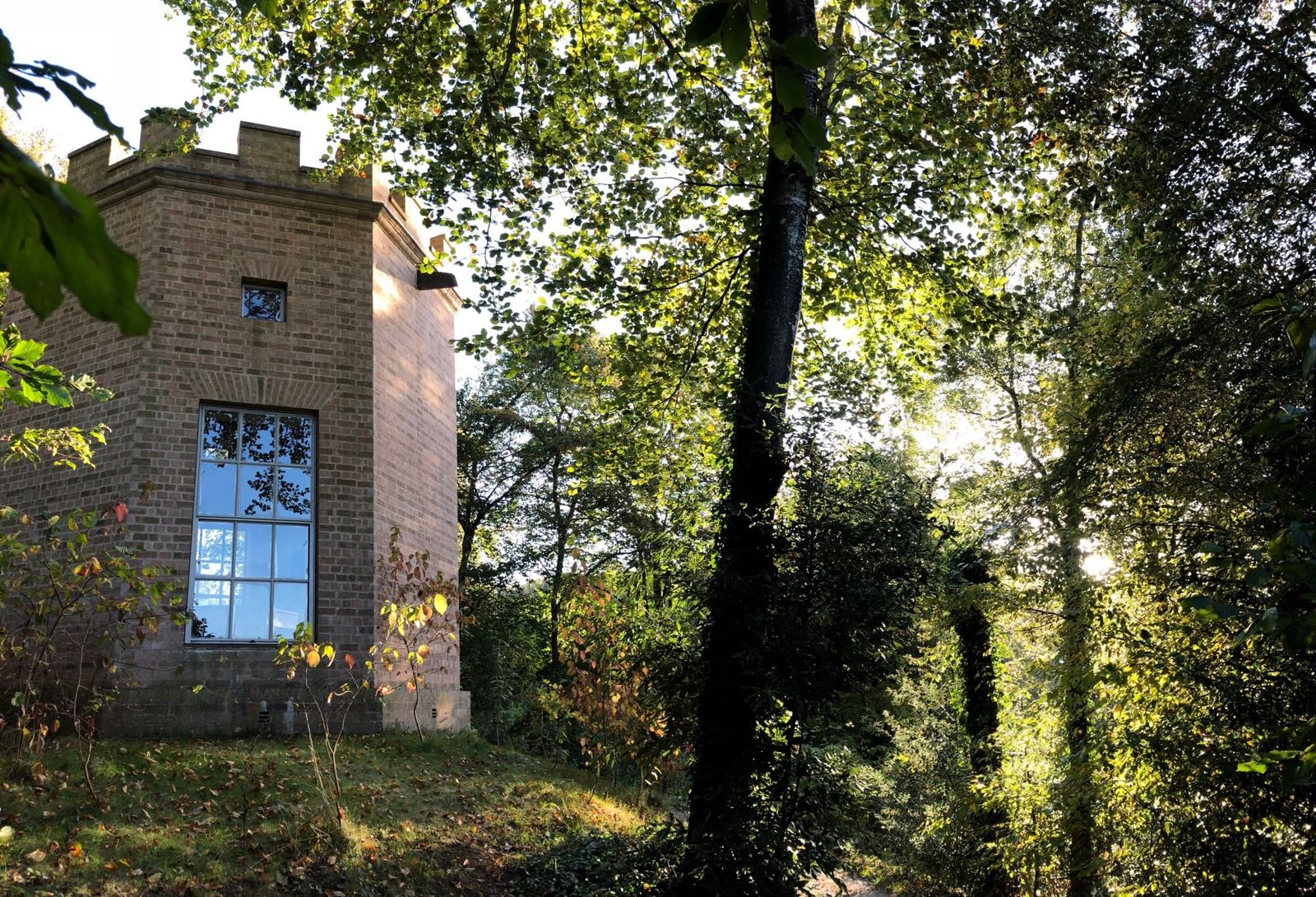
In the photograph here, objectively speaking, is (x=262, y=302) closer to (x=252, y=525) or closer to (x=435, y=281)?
(x=252, y=525)

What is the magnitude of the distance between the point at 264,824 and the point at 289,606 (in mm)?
3574

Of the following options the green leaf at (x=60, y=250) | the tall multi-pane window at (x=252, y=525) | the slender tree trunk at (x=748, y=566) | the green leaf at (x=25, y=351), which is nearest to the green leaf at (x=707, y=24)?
the green leaf at (x=60, y=250)

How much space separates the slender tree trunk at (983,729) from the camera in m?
11.7

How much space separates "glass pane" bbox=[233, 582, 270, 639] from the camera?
1031 centimetres

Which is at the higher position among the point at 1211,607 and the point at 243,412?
the point at 243,412

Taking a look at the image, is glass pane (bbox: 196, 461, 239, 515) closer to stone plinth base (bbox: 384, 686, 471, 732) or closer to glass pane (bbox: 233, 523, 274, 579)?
glass pane (bbox: 233, 523, 274, 579)

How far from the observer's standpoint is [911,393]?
11.2 m

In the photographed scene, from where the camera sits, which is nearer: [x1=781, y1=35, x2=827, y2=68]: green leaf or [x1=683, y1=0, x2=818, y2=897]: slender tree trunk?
[x1=781, y1=35, x2=827, y2=68]: green leaf

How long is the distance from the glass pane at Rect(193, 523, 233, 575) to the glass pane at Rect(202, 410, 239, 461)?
0.77 m

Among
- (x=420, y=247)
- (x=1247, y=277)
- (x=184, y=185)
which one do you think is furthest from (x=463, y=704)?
(x=1247, y=277)

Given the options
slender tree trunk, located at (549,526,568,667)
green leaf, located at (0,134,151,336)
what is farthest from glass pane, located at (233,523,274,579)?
slender tree trunk, located at (549,526,568,667)

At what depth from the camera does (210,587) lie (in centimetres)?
1027

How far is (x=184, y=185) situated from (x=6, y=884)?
777 centimetres

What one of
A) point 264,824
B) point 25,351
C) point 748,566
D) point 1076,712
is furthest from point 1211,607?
point 1076,712
